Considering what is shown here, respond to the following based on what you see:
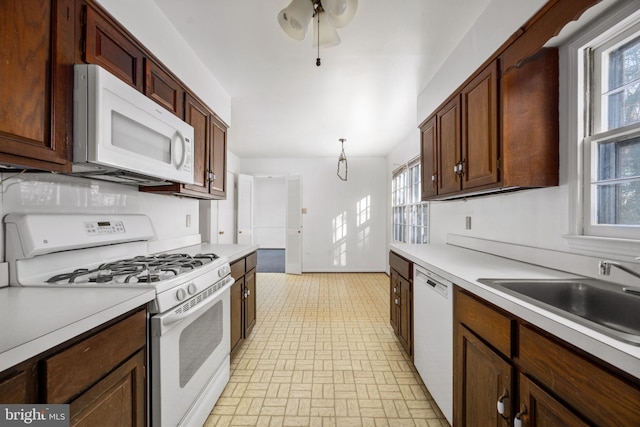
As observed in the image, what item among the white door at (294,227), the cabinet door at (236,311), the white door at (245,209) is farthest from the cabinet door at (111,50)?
the white door at (294,227)

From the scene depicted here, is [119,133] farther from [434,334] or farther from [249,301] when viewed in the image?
[434,334]

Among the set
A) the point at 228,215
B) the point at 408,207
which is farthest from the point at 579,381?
the point at 228,215

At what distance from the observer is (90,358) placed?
838 mm

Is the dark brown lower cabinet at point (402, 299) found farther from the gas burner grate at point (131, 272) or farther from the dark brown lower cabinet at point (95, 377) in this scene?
the dark brown lower cabinet at point (95, 377)

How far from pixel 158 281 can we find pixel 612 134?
213 centimetres

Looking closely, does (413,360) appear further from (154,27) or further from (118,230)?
(154,27)

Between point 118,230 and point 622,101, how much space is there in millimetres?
2711

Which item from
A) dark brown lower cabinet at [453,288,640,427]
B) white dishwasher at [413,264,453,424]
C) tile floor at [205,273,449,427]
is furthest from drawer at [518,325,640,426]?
tile floor at [205,273,449,427]

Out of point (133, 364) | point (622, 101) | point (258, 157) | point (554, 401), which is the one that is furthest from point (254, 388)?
point (258, 157)

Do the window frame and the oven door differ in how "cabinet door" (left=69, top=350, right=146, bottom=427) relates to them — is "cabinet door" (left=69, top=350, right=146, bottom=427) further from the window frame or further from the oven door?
the window frame

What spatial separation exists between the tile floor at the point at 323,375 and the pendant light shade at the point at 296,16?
7.27 feet

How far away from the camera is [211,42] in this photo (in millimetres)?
2039

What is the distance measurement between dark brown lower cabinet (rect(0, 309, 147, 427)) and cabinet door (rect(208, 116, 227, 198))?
1.66 meters

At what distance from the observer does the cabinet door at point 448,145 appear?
6.79ft
